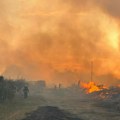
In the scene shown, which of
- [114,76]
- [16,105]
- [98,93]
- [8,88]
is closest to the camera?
[16,105]

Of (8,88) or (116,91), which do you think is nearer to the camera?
(8,88)

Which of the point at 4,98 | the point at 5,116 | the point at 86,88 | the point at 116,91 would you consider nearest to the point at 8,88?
the point at 4,98

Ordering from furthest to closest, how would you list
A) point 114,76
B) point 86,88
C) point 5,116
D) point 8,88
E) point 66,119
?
1. point 114,76
2. point 86,88
3. point 8,88
4. point 5,116
5. point 66,119

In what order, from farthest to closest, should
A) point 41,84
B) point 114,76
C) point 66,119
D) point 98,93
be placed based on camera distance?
1. point 114,76
2. point 41,84
3. point 98,93
4. point 66,119

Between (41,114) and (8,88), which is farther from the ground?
(8,88)

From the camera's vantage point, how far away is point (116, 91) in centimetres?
10931

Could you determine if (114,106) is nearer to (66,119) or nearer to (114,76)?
(66,119)

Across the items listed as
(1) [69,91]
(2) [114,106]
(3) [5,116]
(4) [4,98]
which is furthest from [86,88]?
(3) [5,116]

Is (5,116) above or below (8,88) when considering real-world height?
below

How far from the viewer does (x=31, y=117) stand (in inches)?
1906

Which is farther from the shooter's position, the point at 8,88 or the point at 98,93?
the point at 98,93

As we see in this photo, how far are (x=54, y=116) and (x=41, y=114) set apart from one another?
2186 mm

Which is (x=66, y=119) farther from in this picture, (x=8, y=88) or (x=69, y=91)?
(x=69, y=91)

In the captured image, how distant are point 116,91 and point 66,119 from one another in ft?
209
